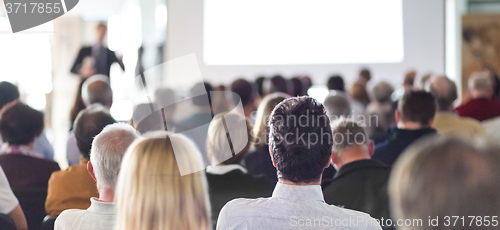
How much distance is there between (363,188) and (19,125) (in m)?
1.77

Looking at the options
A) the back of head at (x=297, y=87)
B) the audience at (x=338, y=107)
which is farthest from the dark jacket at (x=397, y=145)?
the back of head at (x=297, y=87)

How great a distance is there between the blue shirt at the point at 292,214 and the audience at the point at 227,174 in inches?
31.6

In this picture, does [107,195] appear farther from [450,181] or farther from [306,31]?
[306,31]

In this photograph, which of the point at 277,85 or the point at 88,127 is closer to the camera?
the point at 88,127

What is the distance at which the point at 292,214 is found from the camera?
128 centimetres

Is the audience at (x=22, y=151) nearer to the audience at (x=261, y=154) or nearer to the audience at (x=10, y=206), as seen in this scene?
the audience at (x=10, y=206)

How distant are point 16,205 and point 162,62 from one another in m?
6.95

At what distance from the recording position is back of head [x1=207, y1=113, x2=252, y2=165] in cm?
226

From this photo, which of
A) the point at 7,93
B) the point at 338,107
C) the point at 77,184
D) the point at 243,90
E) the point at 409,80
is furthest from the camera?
the point at 409,80

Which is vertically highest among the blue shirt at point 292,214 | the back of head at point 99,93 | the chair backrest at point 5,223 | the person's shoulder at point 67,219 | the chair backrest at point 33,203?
the back of head at point 99,93

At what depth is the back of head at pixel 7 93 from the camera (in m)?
3.42

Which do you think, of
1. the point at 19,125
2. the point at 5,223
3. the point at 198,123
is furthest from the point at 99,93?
the point at 5,223

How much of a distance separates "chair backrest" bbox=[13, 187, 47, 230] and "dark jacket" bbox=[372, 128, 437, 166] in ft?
5.86

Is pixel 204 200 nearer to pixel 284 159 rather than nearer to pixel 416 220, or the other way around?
pixel 284 159
